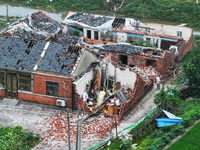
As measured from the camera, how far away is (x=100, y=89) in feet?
80.6

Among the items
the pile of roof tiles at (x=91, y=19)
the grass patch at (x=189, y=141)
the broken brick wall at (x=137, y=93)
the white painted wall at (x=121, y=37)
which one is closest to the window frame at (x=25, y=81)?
the broken brick wall at (x=137, y=93)

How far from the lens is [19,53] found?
23.5 meters

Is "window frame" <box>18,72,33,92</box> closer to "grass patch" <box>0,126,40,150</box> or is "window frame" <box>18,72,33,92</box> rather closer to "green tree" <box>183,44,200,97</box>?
"grass patch" <box>0,126,40,150</box>

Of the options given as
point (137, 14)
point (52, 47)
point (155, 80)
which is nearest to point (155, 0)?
point (137, 14)

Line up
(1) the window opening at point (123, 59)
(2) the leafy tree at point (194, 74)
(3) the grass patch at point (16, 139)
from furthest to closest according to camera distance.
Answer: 1. (1) the window opening at point (123, 59)
2. (2) the leafy tree at point (194, 74)
3. (3) the grass patch at point (16, 139)

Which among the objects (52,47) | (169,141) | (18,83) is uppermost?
(52,47)

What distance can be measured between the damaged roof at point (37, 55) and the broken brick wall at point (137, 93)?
358cm

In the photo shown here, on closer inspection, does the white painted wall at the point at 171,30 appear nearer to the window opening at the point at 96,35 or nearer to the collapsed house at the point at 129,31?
the collapsed house at the point at 129,31

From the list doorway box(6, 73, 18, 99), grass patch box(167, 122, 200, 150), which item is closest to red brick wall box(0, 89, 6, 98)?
doorway box(6, 73, 18, 99)

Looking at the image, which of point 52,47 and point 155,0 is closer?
point 52,47

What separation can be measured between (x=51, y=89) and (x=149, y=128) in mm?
5811

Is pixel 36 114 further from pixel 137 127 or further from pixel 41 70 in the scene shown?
pixel 137 127

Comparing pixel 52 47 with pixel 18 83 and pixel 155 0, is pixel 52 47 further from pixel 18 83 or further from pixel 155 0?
pixel 155 0

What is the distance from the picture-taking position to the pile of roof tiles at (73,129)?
788 inches
